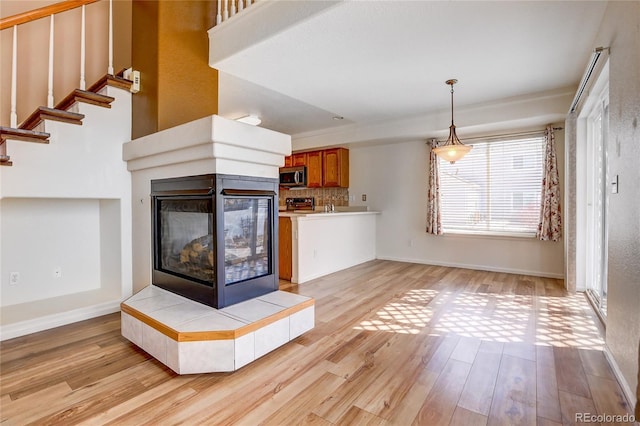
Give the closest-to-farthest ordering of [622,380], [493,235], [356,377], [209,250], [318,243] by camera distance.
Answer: [622,380] → [356,377] → [209,250] → [318,243] → [493,235]

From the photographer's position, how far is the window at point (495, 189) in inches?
178

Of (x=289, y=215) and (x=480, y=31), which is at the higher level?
(x=480, y=31)

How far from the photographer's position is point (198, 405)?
163 cm

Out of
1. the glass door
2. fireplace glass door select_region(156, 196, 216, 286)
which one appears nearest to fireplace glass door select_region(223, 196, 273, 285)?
fireplace glass door select_region(156, 196, 216, 286)

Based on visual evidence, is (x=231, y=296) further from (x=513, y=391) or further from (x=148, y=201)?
(x=513, y=391)

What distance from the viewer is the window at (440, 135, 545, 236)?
4531 mm

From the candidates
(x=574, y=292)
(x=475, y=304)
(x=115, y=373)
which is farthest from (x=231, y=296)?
(x=574, y=292)

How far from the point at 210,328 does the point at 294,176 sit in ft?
15.1

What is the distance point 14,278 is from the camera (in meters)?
2.87

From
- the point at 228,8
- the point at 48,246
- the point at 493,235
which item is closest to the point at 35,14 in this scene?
the point at 228,8

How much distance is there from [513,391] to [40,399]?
2614mm

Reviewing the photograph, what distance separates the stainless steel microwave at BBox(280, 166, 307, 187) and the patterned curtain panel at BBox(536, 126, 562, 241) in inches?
156

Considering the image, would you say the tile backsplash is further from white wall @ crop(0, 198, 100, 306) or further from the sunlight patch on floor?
white wall @ crop(0, 198, 100, 306)

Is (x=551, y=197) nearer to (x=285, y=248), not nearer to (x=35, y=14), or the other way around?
(x=285, y=248)
